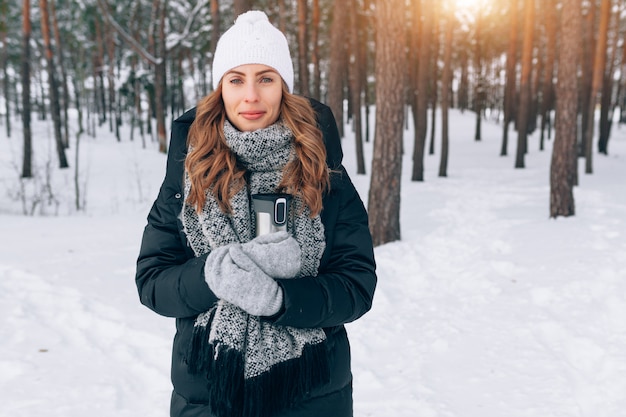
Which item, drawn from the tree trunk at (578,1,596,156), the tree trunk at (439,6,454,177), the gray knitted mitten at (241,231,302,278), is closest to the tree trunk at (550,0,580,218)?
the tree trunk at (439,6,454,177)

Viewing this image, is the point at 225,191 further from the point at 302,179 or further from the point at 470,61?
the point at 470,61

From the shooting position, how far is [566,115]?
969 centimetres

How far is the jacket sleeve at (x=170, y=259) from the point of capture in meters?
1.60

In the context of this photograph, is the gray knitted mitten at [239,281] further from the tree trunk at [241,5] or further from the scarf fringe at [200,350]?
the tree trunk at [241,5]

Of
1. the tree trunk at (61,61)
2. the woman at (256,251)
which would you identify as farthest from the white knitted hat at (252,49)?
the tree trunk at (61,61)

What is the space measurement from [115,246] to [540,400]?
6572mm

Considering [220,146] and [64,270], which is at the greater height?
[220,146]

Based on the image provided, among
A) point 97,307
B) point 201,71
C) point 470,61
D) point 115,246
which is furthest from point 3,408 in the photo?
point 470,61

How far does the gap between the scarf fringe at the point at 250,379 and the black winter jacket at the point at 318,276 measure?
0.08m

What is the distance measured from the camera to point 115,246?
7.99m

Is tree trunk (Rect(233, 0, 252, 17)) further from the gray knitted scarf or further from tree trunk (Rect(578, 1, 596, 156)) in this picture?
tree trunk (Rect(578, 1, 596, 156))

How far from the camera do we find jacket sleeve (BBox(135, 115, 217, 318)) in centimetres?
160

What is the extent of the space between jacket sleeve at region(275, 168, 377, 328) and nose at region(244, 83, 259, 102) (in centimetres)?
43

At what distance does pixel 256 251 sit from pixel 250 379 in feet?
1.45
